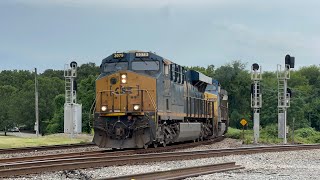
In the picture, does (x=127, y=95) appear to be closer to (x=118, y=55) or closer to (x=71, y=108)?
→ (x=118, y=55)

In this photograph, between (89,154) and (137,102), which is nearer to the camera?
(89,154)

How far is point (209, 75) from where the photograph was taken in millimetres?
88625

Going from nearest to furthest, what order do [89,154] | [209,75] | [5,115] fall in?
[89,154] → [209,75] → [5,115]

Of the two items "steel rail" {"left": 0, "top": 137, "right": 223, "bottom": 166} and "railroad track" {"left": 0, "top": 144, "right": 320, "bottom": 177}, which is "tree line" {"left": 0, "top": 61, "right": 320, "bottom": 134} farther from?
"railroad track" {"left": 0, "top": 144, "right": 320, "bottom": 177}

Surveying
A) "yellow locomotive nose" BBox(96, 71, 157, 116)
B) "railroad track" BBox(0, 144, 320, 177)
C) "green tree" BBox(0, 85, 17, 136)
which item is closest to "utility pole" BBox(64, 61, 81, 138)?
"yellow locomotive nose" BBox(96, 71, 157, 116)

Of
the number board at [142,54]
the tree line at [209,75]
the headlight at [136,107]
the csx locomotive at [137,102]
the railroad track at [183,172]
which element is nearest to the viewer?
the railroad track at [183,172]

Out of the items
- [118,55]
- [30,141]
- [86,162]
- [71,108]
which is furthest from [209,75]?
[86,162]

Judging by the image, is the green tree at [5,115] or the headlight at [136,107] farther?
the green tree at [5,115]

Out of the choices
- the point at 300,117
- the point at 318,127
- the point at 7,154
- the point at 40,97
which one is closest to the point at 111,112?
the point at 7,154

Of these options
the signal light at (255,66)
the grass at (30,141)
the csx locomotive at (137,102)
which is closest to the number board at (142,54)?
the csx locomotive at (137,102)

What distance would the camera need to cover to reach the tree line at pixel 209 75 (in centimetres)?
6644

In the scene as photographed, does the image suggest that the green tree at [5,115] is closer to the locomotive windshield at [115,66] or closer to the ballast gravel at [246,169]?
the locomotive windshield at [115,66]

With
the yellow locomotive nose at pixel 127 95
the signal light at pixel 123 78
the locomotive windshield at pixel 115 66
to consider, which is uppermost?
the locomotive windshield at pixel 115 66

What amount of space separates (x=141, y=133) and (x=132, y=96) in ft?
4.99
